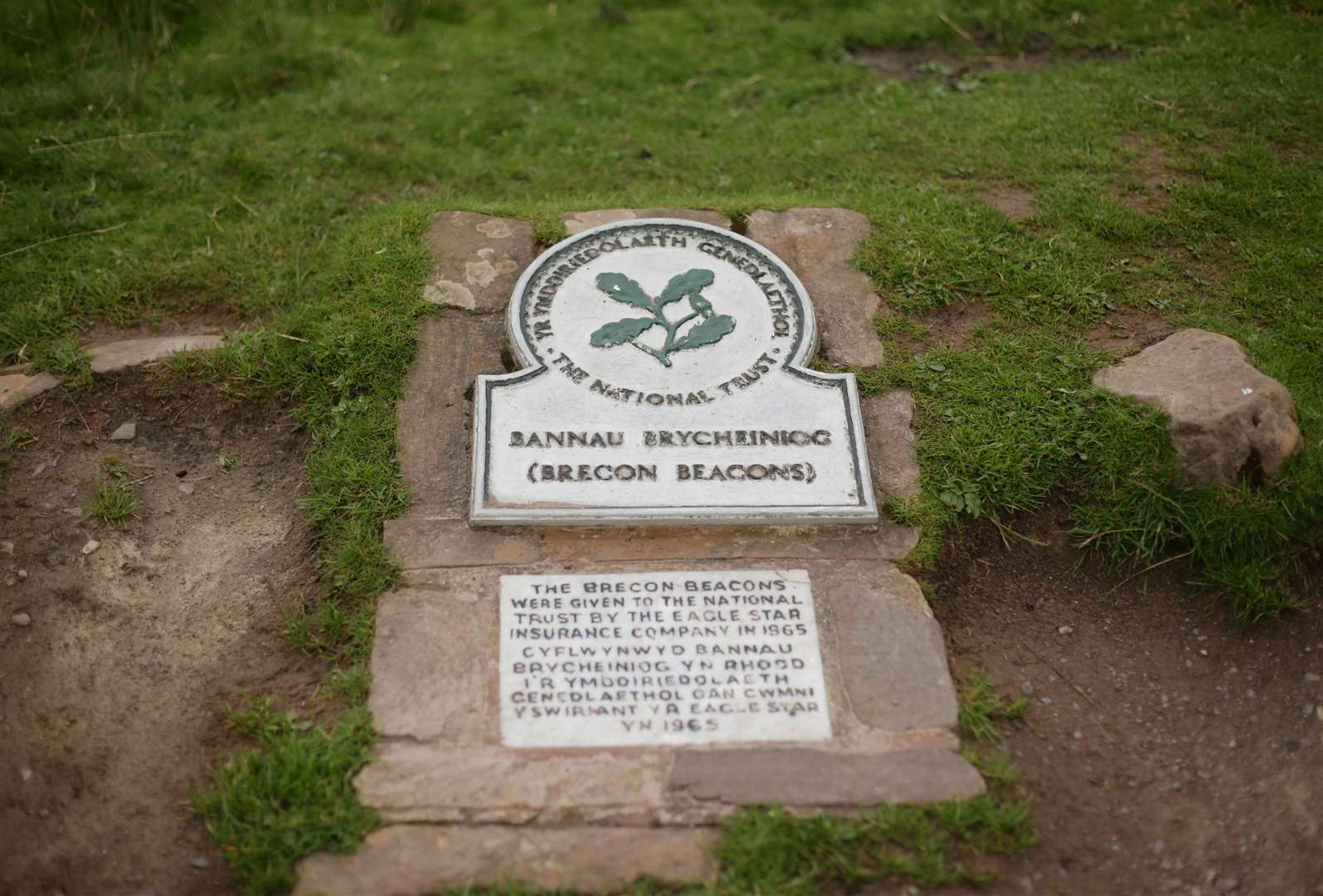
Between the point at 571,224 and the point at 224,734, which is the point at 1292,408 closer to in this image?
the point at 571,224

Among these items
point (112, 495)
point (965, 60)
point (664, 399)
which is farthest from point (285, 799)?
point (965, 60)

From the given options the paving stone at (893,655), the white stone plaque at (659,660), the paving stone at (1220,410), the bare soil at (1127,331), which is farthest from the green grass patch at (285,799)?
the bare soil at (1127,331)

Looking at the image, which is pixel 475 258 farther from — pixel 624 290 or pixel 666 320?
pixel 666 320

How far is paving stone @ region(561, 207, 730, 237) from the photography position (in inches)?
173

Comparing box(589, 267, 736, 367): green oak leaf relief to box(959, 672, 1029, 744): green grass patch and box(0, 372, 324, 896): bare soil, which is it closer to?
box(0, 372, 324, 896): bare soil

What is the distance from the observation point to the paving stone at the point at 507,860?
8.83 feet

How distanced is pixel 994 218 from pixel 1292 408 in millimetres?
1440

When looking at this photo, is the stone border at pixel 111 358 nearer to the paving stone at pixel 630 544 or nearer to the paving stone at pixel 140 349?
the paving stone at pixel 140 349

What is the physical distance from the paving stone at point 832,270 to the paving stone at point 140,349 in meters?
2.18

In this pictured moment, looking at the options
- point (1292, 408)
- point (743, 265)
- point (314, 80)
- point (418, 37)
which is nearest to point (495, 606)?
point (743, 265)

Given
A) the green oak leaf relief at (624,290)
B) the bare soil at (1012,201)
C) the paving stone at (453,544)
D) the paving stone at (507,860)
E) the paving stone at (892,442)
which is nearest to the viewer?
the paving stone at (507,860)

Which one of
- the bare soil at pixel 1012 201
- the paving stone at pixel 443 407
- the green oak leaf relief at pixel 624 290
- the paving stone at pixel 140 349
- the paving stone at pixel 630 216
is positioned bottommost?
the paving stone at pixel 140 349

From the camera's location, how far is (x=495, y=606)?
3.20 metres

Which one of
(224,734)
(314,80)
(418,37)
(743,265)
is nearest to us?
(224,734)
